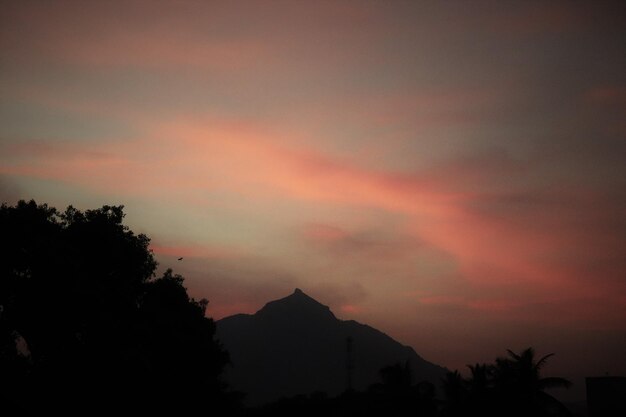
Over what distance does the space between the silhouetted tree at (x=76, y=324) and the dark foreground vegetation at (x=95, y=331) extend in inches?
2.1

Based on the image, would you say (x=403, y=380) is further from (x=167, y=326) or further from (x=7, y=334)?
(x=7, y=334)

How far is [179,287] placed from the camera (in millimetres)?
44188

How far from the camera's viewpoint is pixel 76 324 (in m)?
31.2

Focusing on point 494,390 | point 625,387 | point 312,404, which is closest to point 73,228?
point 494,390

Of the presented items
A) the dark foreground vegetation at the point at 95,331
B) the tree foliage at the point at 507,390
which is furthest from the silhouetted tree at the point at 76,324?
the tree foliage at the point at 507,390

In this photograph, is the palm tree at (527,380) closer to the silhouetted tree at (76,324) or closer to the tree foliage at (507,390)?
the tree foliage at (507,390)

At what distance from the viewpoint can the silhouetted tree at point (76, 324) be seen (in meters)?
29.1

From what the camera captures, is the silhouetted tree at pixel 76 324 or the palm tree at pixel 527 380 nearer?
the silhouetted tree at pixel 76 324

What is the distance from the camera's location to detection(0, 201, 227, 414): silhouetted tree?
2911 cm

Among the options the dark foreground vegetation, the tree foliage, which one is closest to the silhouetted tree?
the dark foreground vegetation

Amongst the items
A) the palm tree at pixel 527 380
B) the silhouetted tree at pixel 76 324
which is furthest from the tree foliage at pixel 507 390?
the silhouetted tree at pixel 76 324

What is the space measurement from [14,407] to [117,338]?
20.3m

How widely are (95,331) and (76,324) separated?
1.47 metres

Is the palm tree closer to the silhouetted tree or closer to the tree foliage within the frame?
the tree foliage
